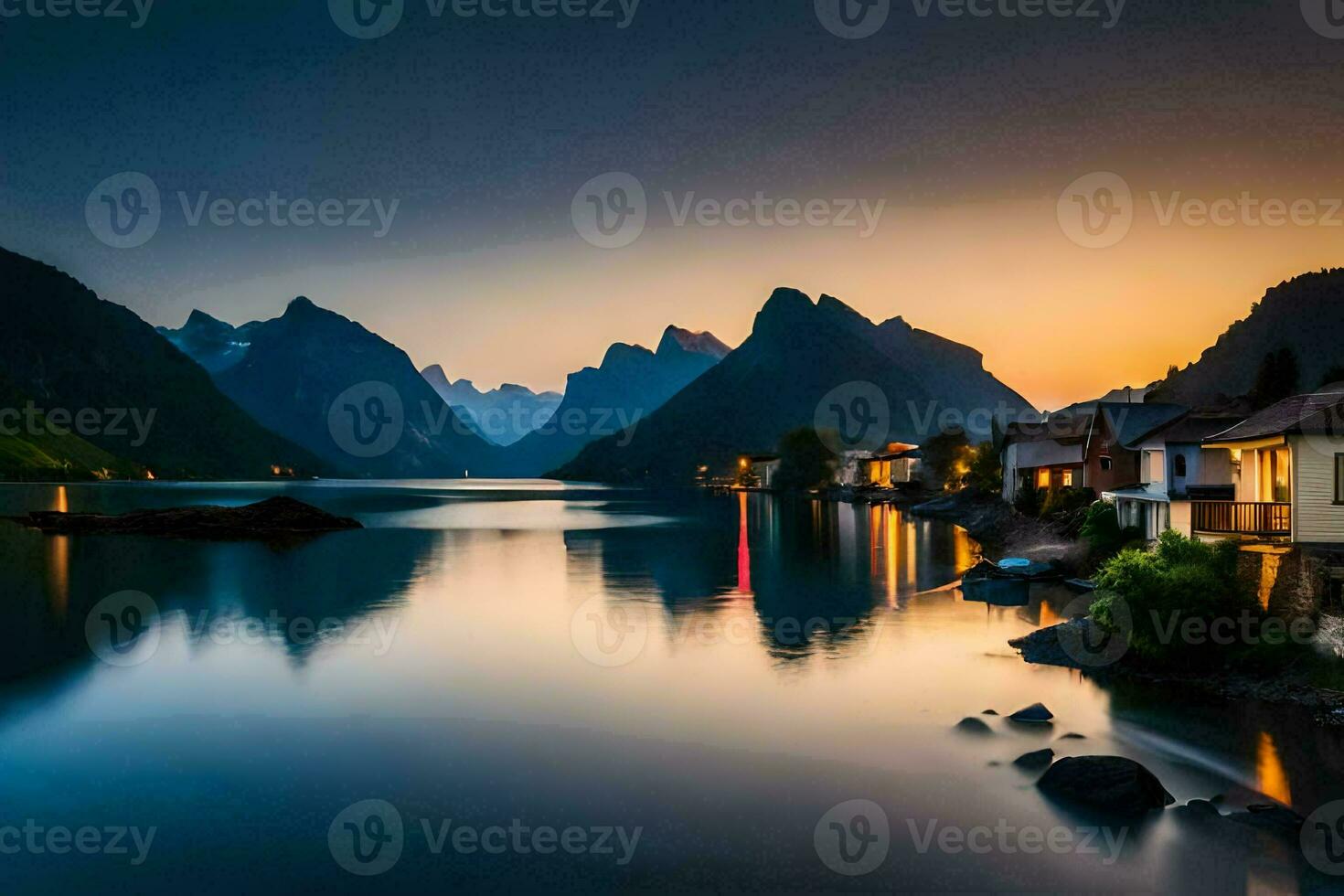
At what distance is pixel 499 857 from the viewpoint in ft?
52.3

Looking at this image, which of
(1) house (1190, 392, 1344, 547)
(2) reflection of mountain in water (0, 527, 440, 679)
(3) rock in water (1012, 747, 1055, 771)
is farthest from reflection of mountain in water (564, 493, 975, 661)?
(2) reflection of mountain in water (0, 527, 440, 679)

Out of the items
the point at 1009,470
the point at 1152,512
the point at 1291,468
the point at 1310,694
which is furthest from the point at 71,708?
the point at 1009,470

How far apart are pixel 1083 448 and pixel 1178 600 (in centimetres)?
4668

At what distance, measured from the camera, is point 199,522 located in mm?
91562

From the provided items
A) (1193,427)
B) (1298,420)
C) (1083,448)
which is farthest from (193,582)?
(1083,448)

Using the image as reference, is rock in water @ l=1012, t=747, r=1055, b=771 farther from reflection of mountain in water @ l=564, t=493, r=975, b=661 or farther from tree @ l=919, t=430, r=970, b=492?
tree @ l=919, t=430, r=970, b=492

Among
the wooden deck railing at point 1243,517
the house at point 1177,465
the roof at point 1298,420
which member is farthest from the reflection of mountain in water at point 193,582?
the house at point 1177,465

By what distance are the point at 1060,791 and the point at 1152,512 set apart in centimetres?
3465

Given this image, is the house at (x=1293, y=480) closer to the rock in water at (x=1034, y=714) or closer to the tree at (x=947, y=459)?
the rock in water at (x=1034, y=714)

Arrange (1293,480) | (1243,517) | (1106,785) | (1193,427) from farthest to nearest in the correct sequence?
(1193,427) < (1243,517) < (1293,480) < (1106,785)

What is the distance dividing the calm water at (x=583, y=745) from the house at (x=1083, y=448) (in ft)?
71.2

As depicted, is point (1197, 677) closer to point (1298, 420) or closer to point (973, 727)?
point (973, 727)

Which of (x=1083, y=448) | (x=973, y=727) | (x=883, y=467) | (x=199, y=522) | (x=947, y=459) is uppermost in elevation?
(x=1083, y=448)

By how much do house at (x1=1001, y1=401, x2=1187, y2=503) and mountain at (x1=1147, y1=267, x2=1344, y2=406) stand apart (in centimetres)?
9428
